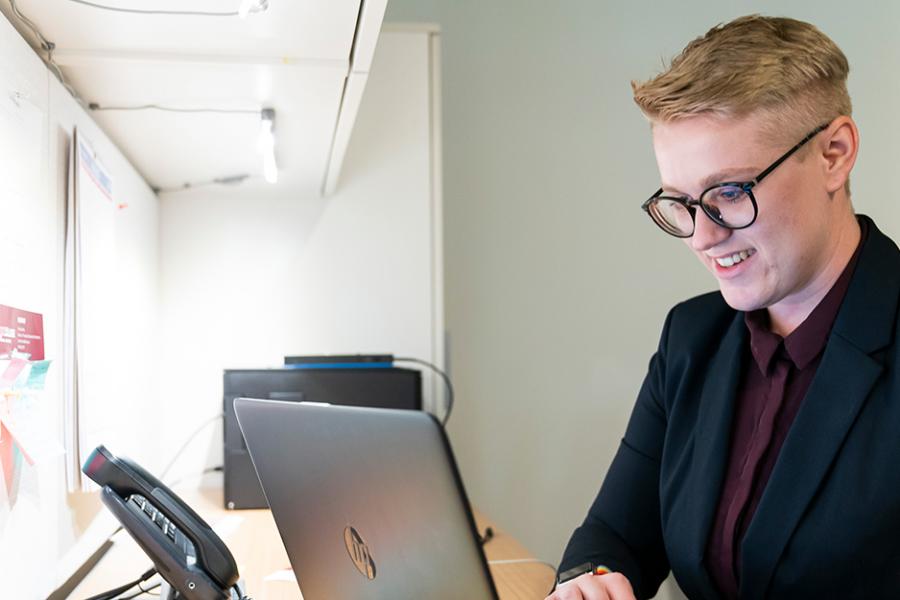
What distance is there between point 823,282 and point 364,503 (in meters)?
0.65

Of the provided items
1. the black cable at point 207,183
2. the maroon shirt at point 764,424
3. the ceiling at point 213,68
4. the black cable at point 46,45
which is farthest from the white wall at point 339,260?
the maroon shirt at point 764,424

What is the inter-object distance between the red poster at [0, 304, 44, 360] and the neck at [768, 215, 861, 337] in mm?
951

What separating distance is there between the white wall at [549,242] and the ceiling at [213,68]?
3.25ft

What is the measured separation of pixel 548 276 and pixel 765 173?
1.65 metres

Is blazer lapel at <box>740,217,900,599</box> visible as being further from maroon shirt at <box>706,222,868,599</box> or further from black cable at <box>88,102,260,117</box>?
black cable at <box>88,102,260,117</box>

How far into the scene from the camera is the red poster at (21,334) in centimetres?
95

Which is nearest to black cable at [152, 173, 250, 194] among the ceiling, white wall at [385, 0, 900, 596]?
the ceiling

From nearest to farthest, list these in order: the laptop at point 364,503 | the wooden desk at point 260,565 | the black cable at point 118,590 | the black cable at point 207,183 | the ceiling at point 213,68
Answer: the laptop at point 364,503 → the ceiling at point 213,68 → the black cable at point 118,590 → the wooden desk at point 260,565 → the black cable at point 207,183

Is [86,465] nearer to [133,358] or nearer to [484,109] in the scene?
[133,358]

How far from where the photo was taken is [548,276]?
2.65 m

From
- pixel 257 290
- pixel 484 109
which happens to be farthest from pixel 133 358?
pixel 484 109

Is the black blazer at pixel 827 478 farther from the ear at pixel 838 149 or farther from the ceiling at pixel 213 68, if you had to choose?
the ceiling at pixel 213 68

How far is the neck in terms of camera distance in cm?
109

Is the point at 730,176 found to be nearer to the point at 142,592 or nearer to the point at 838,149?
the point at 838,149
